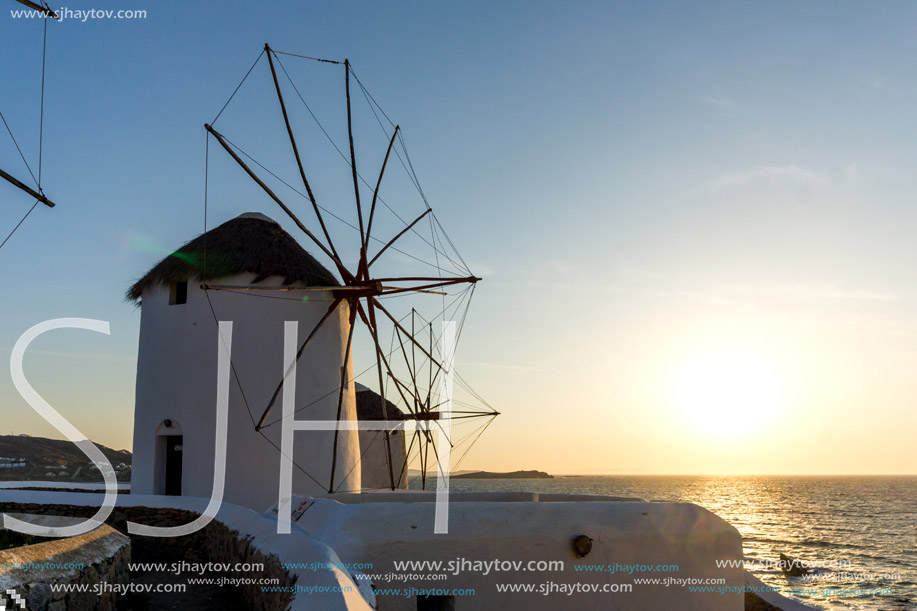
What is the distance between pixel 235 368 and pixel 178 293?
82.9 inches

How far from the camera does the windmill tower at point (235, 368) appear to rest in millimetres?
13914

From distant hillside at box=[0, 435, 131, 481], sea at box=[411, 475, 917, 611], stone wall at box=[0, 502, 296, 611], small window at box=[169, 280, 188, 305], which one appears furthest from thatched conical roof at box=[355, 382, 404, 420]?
distant hillside at box=[0, 435, 131, 481]

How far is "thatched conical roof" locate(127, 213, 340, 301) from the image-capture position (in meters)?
14.5

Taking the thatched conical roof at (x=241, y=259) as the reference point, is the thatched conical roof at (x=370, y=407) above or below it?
below

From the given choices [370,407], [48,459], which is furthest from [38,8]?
[48,459]

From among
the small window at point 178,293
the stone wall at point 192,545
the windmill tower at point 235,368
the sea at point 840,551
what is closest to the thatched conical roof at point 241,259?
the windmill tower at point 235,368

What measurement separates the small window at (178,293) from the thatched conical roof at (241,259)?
0.17 m

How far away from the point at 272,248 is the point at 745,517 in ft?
138

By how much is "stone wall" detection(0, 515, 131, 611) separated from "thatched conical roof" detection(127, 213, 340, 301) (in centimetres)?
753

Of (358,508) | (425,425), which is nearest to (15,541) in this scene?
(358,508)

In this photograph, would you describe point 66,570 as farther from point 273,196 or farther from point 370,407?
point 370,407

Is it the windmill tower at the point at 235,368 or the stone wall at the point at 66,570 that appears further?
the windmill tower at the point at 235,368

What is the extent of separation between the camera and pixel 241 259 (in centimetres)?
1449

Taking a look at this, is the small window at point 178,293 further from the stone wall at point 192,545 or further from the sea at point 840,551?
the sea at point 840,551
